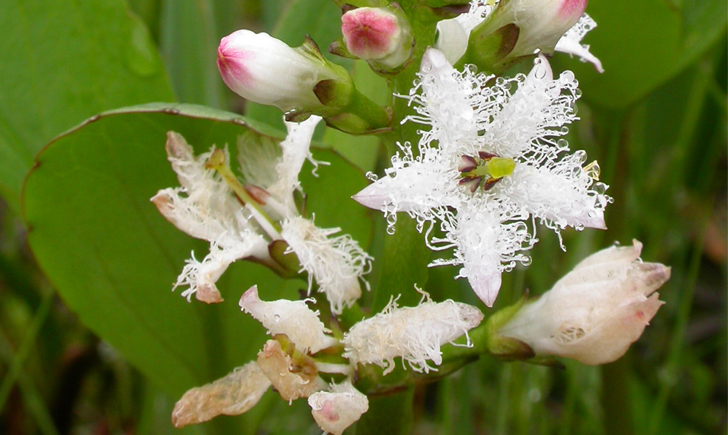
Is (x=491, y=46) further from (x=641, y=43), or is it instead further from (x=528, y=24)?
(x=641, y=43)

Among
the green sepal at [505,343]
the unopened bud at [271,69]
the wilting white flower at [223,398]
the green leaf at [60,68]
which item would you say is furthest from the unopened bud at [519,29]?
the green leaf at [60,68]

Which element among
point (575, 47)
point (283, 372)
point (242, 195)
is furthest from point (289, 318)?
point (575, 47)

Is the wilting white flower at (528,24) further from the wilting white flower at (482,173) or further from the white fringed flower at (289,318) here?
the white fringed flower at (289,318)

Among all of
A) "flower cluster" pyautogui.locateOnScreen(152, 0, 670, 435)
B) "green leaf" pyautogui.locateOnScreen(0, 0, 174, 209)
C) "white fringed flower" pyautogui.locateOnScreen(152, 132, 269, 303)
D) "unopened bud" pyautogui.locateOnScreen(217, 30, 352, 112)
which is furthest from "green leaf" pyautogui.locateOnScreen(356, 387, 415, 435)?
"green leaf" pyautogui.locateOnScreen(0, 0, 174, 209)

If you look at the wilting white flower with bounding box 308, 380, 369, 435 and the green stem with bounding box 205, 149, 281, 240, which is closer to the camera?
the wilting white flower with bounding box 308, 380, 369, 435

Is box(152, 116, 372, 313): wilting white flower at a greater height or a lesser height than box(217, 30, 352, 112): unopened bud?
lesser

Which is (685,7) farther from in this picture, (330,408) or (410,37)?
(330,408)

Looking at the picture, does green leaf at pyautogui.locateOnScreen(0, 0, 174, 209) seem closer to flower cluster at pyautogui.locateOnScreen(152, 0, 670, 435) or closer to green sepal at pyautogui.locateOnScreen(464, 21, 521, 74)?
flower cluster at pyautogui.locateOnScreen(152, 0, 670, 435)
